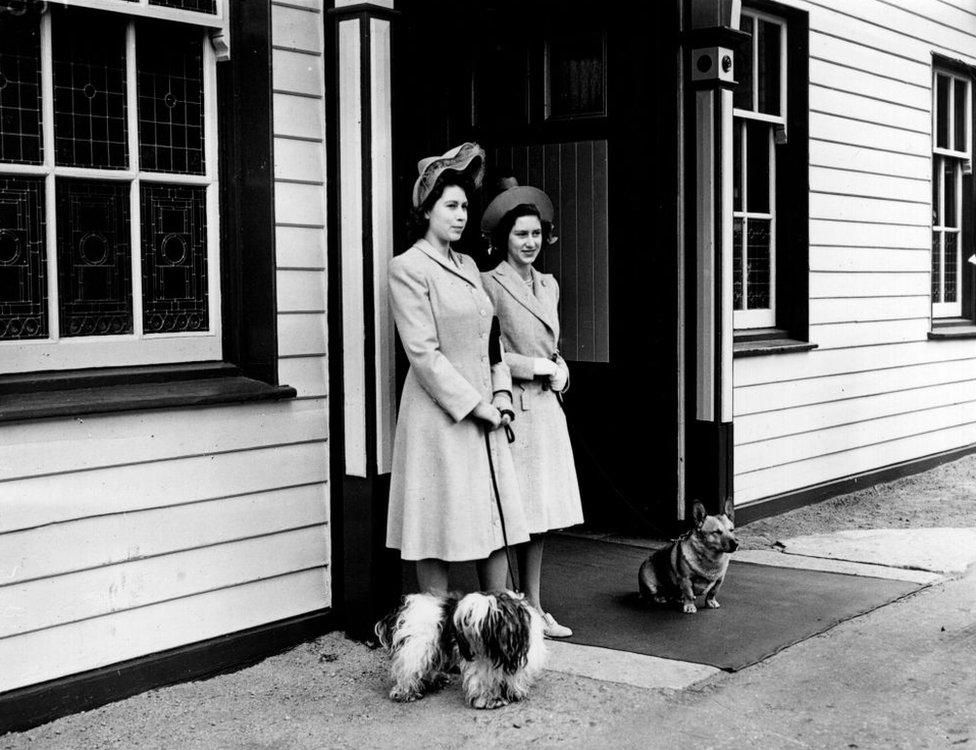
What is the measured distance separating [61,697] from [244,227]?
6.45 feet

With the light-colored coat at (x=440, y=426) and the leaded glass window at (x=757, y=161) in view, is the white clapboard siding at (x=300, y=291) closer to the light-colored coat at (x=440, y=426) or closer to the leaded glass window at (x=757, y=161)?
the light-colored coat at (x=440, y=426)

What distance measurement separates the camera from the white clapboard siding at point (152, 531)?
4.54 metres

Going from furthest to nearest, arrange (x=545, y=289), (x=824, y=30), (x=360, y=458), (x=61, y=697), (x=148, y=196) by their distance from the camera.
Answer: (x=824, y=30), (x=545, y=289), (x=360, y=458), (x=148, y=196), (x=61, y=697)

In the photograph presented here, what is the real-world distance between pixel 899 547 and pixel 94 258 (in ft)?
16.6

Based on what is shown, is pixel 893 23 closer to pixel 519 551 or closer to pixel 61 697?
pixel 519 551

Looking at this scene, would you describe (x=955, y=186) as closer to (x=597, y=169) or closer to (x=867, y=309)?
(x=867, y=309)

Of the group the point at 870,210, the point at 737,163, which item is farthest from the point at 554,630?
the point at 870,210

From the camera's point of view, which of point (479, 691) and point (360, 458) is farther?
point (360, 458)

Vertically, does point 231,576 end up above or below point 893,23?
below

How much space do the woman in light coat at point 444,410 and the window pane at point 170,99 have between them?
0.93 meters

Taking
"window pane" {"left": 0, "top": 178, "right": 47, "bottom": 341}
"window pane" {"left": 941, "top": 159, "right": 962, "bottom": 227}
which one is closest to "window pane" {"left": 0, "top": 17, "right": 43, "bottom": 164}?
"window pane" {"left": 0, "top": 178, "right": 47, "bottom": 341}

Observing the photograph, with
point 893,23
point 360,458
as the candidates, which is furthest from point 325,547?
point 893,23

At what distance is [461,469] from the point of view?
5.12m

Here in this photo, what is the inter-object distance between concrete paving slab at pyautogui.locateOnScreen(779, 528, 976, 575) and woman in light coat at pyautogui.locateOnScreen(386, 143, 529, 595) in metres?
2.95
